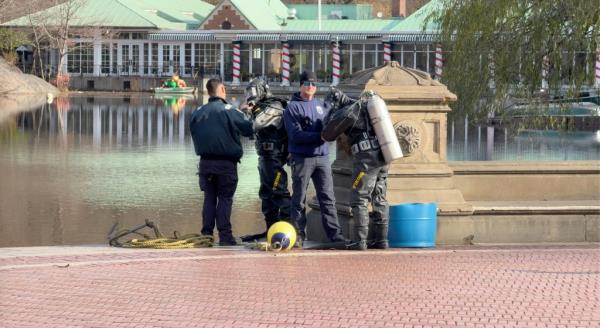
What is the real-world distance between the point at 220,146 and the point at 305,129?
3.12 ft

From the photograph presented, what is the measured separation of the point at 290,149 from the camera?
492 inches

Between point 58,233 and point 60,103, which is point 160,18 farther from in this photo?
point 58,233

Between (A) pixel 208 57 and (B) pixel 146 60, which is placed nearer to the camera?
(B) pixel 146 60

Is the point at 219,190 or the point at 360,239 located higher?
the point at 219,190

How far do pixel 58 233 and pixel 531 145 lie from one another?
22.5 m

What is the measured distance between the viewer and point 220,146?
12.8m

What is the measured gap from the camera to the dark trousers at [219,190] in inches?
509

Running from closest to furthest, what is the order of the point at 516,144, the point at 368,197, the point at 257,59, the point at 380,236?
the point at 368,197 < the point at 380,236 < the point at 516,144 < the point at 257,59

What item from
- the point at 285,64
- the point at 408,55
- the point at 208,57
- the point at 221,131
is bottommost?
the point at 221,131

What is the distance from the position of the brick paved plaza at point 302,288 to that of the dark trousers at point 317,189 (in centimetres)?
54

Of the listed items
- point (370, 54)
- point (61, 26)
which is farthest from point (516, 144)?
point (61, 26)

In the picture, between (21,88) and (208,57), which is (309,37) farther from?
(21,88)

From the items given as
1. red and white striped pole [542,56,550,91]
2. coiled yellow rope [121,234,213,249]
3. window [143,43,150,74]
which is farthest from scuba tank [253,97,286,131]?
window [143,43,150,74]

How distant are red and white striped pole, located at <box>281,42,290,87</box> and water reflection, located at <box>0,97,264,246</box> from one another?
3679 cm
